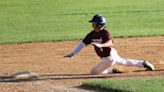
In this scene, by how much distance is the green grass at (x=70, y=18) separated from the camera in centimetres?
2014

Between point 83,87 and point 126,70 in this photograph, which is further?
point 126,70

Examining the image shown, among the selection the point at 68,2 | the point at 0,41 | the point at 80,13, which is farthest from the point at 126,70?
the point at 68,2

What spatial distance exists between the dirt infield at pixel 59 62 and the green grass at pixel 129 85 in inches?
13.8

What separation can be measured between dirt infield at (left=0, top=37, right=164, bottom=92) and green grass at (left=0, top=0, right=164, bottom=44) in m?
1.81

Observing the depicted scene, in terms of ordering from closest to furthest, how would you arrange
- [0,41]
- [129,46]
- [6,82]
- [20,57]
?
[6,82] < [20,57] < [129,46] < [0,41]

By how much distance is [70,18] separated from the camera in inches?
1017

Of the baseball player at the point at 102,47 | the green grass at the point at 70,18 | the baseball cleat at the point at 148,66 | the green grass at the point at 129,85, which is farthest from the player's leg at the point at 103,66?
the green grass at the point at 70,18

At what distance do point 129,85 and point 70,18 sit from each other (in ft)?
52.3

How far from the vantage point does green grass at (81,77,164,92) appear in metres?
9.70

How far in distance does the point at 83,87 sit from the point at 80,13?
58.8 ft

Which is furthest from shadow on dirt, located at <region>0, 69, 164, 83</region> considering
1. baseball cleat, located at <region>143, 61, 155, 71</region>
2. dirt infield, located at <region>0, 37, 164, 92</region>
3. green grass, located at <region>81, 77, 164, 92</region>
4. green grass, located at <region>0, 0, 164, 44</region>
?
green grass, located at <region>0, 0, 164, 44</region>

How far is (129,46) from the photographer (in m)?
16.5

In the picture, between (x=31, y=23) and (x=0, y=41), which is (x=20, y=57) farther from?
(x=31, y=23)

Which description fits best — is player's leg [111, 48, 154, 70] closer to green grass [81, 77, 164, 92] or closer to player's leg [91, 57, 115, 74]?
player's leg [91, 57, 115, 74]
